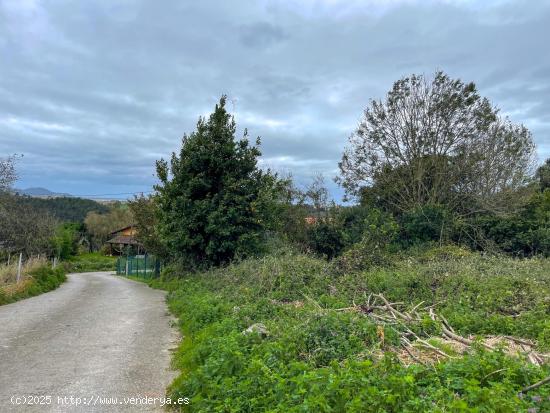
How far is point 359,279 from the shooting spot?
460 inches

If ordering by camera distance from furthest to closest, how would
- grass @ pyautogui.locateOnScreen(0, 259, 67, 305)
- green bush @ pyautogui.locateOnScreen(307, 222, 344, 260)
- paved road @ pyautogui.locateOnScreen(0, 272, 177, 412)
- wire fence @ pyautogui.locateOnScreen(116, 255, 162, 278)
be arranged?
wire fence @ pyautogui.locateOnScreen(116, 255, 162, 278) → green bush @ pyautogui.locateOnScreen(307, 222, 344, 260) → grass @ pyautogui.locateOnScreen(0, 259, 67, 305) → paved road @ pyautogui.locateOnScreen(0, 272, 177, 412)

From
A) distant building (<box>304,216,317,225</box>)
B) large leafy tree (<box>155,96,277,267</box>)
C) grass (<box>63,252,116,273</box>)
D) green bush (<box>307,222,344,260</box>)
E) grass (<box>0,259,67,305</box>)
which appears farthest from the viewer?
grass (<box>63,252,116,273</box>)

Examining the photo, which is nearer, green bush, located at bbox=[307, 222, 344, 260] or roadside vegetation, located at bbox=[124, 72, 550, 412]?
roadside vegetation, located at bbox=[124, 72, 550, 412]

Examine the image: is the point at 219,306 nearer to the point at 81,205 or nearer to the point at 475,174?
the point at 475,174

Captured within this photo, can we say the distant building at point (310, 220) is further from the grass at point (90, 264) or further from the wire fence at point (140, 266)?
the grass at point (90, 264)

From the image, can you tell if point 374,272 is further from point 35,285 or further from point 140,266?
point 140,266

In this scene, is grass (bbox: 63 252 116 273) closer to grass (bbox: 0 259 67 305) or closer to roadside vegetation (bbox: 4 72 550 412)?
roadside vegetation (bbox: 4 72 550 412)

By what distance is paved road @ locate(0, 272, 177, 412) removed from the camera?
5867mm

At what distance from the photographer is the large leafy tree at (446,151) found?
2398cm

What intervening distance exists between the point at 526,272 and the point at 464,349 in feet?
24.7

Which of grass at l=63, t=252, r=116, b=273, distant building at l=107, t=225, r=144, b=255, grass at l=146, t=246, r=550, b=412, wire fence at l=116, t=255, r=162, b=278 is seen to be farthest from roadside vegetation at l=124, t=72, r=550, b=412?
distant building at l=107, t=225, r=144, b=255

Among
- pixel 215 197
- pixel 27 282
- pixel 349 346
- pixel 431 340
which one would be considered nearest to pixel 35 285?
pixel 27 282

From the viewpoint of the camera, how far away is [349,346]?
5.75 meters

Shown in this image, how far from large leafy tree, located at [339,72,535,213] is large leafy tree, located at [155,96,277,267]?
31.8 feet
